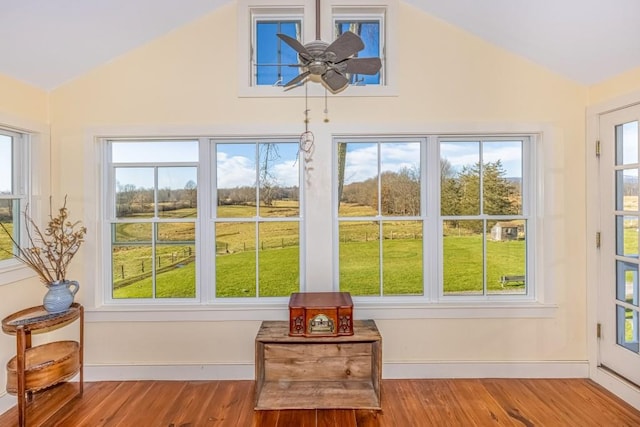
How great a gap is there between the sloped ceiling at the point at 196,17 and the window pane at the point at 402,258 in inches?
65.5

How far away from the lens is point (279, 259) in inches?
117

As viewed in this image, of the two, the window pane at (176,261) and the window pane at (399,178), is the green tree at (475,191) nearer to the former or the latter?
the window pane at (399,178)

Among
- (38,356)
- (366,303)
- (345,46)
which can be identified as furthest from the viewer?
(366,303)

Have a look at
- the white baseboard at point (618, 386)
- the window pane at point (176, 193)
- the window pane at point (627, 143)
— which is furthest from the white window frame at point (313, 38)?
the white baseboard at point (618, 386)

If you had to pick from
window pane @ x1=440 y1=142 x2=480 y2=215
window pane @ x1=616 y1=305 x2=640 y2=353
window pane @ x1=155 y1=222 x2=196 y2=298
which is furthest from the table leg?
window pane @ x1=616 y1=305 x2=640 y2=353

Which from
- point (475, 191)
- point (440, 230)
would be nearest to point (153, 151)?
point (440, 230)

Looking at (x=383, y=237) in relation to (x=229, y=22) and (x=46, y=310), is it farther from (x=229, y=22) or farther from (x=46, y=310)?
(x=46, y=310)

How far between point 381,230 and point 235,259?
1.31 m

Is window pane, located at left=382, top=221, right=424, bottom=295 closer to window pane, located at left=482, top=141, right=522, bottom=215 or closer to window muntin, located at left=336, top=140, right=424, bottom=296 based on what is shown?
window muntin, located at left=336, top=140, right=424, bottom=296

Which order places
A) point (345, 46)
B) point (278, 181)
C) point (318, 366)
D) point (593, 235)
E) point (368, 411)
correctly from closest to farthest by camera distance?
point (345, 46) < point (368, 411) < point (318, 366) < point (593, 235) < point (278, 181)

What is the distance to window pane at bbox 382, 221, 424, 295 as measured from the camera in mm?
2957

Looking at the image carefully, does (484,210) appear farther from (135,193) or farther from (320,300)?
(135,193)

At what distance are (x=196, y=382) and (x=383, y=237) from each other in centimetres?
198

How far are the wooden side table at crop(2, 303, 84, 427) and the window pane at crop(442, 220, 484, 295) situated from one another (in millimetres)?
2968
